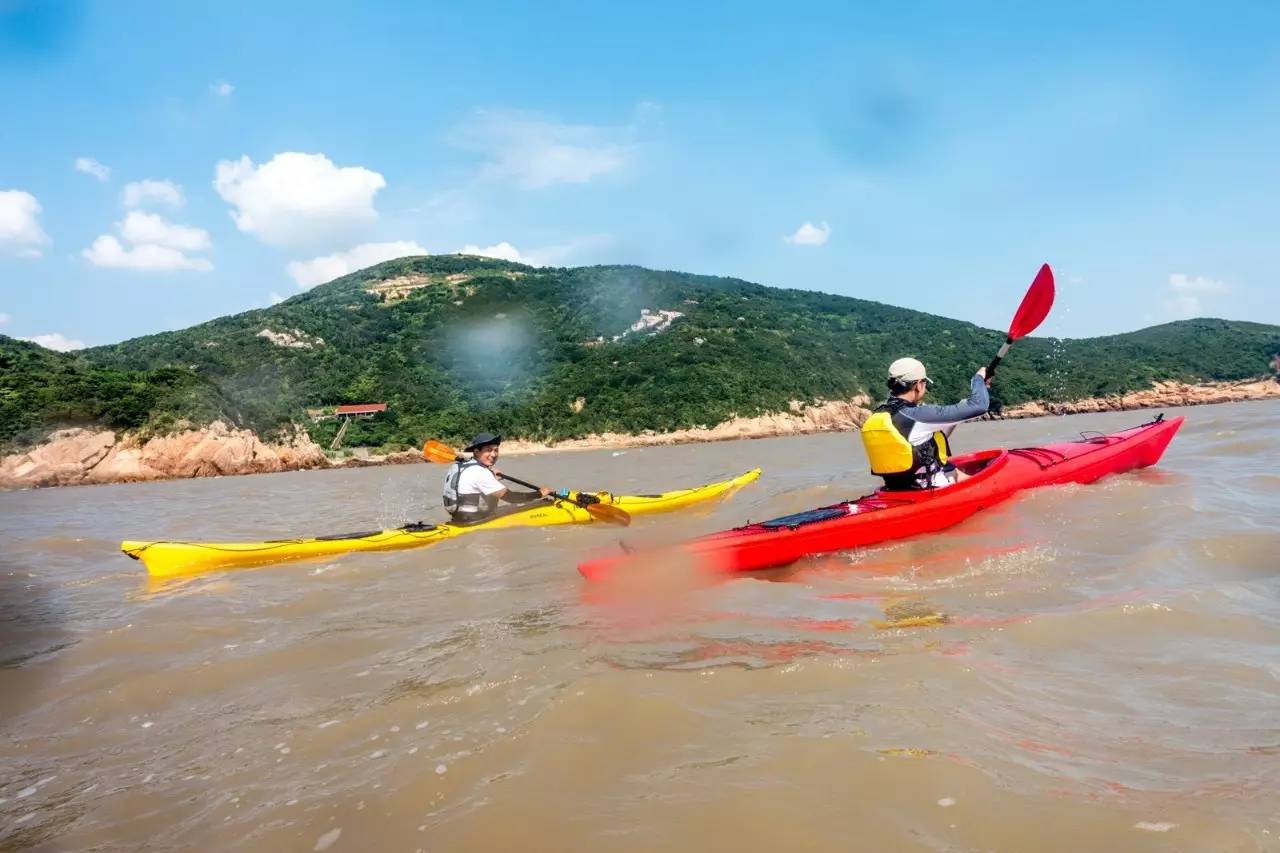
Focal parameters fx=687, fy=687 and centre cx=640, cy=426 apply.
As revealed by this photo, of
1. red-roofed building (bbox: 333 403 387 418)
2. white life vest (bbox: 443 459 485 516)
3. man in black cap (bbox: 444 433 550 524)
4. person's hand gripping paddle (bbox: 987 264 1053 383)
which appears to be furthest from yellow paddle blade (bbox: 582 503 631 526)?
red-roofed building (bbox: 333 403 387 418)

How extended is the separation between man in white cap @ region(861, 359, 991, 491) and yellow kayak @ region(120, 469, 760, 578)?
3.82m

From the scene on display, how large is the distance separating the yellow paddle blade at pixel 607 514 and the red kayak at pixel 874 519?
287cm

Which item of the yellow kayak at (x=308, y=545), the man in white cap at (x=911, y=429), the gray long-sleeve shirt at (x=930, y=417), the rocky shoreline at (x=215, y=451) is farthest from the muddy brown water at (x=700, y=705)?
the rocky shoreline at (x=215, y=451)

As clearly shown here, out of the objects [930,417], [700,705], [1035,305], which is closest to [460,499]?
[930,417]

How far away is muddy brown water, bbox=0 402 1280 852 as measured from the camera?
5.86 feet

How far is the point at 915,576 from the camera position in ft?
14.6

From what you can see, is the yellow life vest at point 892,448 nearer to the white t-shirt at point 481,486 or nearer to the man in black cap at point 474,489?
the man in black cap at point 474,489

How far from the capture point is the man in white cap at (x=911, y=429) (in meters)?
5.51

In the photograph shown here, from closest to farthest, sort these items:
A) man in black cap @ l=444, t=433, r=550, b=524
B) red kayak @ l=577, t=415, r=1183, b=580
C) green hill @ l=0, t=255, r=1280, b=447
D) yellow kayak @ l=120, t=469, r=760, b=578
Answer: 1. red kayak @ l=577, t=415, r=1183, b=580
2. yellow kayak @ l=120, t=469, r=760, b=578
3. man in black cap @ l=444, t=433, r=550, b=524
4. green hill @ l=0, t=255, r=1280, b=447

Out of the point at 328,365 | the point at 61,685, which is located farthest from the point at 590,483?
the point at 328,365

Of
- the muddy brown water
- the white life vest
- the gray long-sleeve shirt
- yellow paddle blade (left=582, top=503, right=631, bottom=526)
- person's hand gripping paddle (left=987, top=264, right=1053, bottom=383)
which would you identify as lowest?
the muddy brown water

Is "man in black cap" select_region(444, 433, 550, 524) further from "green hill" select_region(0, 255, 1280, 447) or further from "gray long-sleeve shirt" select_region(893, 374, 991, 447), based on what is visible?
"green hill" select_region(0, 255, 1280, 447)

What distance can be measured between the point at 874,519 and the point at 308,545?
551 centimetres

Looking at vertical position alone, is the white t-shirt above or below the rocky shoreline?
below
